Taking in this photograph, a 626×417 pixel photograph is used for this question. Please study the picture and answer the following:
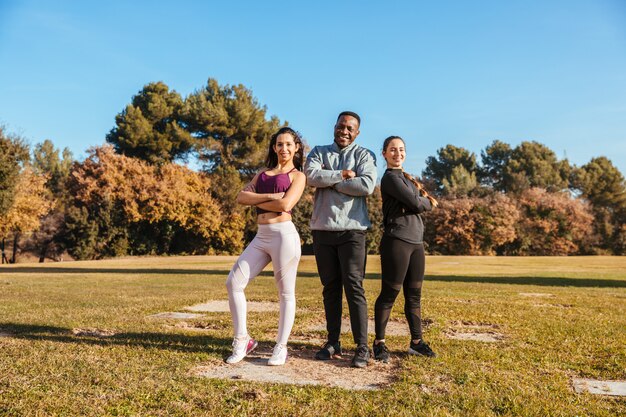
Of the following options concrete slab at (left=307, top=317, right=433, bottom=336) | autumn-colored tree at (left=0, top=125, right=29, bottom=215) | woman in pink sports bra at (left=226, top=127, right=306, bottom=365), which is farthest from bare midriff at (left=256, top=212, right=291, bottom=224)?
autumn-colored tree at (left=0, top=125, right=29, bottom=215)

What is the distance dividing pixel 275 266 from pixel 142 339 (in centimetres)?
167

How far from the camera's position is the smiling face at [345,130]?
4.59 m

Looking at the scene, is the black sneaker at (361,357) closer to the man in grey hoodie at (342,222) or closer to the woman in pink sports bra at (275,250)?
the man in grey hoodie at (342,222)

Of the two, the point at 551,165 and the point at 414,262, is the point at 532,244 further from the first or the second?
the point at 414,262

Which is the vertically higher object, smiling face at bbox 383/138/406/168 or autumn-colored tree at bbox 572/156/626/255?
autumn-colored tree at bbox 572/156/626/255

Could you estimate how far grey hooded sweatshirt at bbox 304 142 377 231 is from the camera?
4.33 m

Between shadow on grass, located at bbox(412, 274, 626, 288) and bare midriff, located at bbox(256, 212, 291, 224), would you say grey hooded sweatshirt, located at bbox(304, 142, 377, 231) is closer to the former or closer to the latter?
bare midriff, located at bbox(256, 212, 291, 224)

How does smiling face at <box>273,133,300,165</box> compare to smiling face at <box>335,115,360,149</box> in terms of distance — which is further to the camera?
smiling face at <box>335,115,360,149</box>

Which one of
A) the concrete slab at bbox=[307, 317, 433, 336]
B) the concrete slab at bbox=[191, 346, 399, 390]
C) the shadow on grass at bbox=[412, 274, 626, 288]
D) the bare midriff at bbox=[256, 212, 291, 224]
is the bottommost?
the shadow on grass at bbox=[412, 274, 626, 288]

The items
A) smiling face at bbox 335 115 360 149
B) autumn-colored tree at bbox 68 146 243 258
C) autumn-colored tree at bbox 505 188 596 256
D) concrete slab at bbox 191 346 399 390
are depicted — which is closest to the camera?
concrete slab at bbox 191 346 399 390

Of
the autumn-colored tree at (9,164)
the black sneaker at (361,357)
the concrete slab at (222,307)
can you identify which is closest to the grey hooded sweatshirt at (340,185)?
the black sneaker at (361,357)

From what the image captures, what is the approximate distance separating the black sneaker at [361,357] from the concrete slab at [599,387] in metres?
1.49

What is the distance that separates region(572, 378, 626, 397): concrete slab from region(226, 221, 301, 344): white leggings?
7.04 feet

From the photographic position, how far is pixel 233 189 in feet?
132
